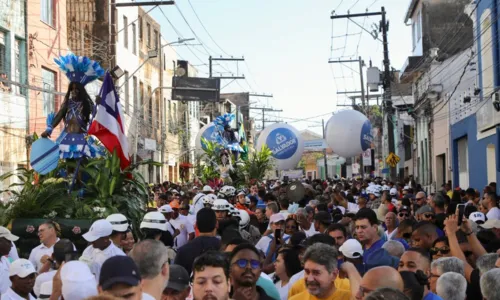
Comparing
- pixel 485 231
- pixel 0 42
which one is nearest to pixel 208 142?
→ pixel 0 42

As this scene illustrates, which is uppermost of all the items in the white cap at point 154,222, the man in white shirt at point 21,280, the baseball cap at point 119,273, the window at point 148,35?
the window at point 148,35

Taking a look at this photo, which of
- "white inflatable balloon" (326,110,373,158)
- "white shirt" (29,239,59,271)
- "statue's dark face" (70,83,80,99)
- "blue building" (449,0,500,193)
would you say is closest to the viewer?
"white shirt" (29,239,59,271)

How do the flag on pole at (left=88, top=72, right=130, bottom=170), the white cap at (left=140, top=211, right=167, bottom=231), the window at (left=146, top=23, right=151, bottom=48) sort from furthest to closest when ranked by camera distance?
the window at (left=146, top=23, right=151, bottom=48) < the flag on pole at (left=88, top=72, right=130, bottom=170) < the white cap at (left=140, top=211, right=167, bottom=231)

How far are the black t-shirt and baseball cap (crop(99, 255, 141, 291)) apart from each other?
3.10 meters

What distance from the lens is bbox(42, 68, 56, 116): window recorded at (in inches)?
1061

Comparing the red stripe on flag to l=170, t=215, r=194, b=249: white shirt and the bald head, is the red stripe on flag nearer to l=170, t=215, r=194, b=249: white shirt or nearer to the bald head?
l=170, t=215, r=194, b=249: white shirt

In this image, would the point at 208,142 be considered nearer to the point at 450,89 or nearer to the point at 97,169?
the point at 450,89

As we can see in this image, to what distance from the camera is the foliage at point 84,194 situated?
10922mm

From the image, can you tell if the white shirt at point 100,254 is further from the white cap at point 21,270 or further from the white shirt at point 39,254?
the white shirt at point 39,254

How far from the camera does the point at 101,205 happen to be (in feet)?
37.2

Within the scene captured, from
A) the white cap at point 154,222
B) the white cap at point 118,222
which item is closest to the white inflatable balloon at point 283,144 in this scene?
the white cap at point 154,222

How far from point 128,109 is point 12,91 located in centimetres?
1769

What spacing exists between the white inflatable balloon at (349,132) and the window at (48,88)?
30.4 feet

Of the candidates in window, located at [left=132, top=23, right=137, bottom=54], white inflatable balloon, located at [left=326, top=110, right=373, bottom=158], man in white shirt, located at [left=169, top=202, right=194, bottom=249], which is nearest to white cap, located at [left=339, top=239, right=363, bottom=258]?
man in white shirt, located at [left=169, top=202, right=194, bottom=249]
